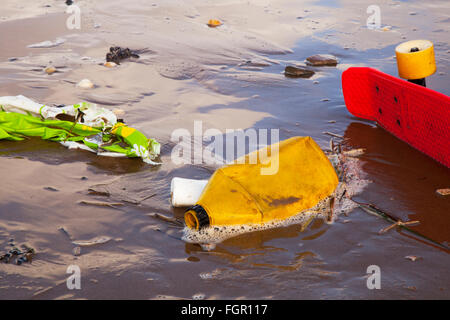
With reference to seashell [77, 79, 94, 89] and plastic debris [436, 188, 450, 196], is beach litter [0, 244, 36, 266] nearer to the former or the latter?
plastic debris [436, 188, 450, 196]

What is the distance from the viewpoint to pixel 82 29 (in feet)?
24.9

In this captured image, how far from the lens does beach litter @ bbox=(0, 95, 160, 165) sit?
3857 mm

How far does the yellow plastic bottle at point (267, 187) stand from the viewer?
2.79 meters

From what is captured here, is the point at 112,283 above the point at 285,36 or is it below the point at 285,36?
below

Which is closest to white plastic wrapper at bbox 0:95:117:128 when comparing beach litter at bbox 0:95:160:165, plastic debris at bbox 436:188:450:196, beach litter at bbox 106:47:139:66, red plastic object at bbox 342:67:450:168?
beach litter at bbox 0:95:160:165

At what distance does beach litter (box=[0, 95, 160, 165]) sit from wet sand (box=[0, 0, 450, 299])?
0.10 metres

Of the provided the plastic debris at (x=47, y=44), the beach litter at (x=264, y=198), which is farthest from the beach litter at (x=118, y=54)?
the beach litter at (x=264, y=198)

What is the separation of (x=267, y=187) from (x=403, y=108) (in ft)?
5.87

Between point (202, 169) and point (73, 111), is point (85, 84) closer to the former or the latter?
point (73, 111)

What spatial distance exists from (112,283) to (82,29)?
6.06 metres

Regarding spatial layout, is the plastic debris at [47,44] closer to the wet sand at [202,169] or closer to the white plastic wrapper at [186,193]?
the wet sand at [202,169]
